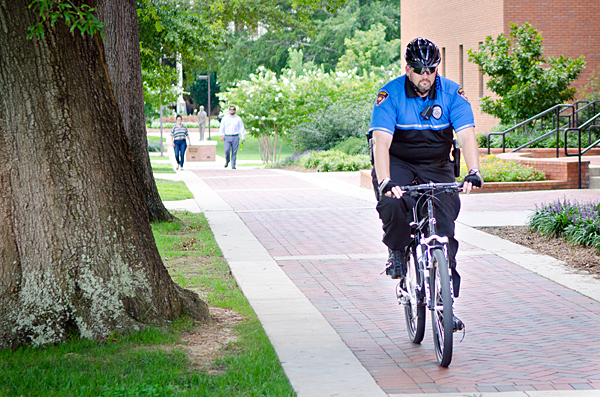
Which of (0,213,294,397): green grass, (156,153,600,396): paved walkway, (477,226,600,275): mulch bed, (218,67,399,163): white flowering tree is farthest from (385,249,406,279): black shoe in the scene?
(218,67,399,163): white flowering tree

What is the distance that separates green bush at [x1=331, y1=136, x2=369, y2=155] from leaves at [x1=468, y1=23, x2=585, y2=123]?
4.01 m

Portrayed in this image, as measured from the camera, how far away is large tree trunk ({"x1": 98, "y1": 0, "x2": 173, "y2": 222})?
396 inches

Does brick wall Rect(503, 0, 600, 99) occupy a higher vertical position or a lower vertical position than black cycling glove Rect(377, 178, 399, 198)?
higher

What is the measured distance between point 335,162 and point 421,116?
1741 centimetres

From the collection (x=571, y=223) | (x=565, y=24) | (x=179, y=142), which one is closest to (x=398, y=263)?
(x=571, y=223)

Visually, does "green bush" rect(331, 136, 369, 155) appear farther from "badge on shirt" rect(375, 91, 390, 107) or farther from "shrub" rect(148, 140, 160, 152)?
"shrub" rect(148, 140, 160, 152)

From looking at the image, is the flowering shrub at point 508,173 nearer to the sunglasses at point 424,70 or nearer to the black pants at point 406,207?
the black pants at point 406,207

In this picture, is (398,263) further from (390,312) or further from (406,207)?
(390,312)

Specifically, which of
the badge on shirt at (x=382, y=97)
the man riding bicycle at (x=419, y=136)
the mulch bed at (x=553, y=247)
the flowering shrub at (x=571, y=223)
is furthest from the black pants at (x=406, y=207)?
the flowering shrub at (x=571, y=223)

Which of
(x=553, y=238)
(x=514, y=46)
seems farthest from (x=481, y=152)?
(x=553, y=238)

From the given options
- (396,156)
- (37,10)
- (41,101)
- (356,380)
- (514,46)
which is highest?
(514,46)

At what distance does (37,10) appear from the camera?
4812 millimetres

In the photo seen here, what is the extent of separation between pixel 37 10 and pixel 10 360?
215cm

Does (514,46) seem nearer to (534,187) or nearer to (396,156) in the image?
(534,187)
